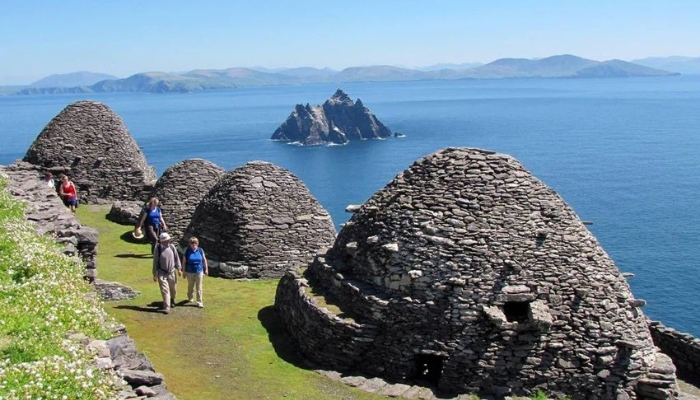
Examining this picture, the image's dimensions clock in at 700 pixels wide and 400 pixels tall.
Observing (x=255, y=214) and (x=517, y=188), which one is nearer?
(x=517, y=188)

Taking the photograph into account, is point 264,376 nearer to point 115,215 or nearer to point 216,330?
point 216,330

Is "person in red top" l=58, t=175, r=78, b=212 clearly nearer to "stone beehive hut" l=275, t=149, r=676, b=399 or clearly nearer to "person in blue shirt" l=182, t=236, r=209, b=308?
"person in blue shirt" l=182, t=236, r=209, b=308

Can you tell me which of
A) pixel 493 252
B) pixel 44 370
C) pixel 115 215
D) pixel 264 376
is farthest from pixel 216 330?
pixel 115 215

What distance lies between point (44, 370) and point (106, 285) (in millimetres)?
13113

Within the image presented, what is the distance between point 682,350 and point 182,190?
20112 mm

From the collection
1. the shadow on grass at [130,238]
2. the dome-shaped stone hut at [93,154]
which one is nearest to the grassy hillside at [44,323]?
the shadow on grass at [130,238]

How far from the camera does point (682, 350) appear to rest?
19.3 m

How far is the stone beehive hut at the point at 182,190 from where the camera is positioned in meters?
28.6

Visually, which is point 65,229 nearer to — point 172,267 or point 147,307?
point 172,267

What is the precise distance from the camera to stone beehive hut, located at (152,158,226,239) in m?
28.6

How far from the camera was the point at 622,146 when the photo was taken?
12269 centimetres

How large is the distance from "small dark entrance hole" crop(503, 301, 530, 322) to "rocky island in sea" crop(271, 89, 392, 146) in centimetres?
13400

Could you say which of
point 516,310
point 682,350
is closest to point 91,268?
point 516,310

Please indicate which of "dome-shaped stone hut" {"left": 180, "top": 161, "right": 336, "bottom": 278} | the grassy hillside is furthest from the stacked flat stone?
"dome-shaped stone hut" {"left": 180, "top": 161, "right": 336, "bottom": 278}
